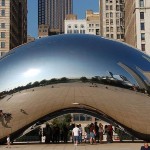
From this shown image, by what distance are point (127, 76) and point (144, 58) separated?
883 millimetres

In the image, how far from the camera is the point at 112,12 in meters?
124

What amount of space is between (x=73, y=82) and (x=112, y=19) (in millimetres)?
115627

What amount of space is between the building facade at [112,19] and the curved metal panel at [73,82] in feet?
368

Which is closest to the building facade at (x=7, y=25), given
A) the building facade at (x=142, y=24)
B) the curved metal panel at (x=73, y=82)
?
the building facade at (x=142, y=24)

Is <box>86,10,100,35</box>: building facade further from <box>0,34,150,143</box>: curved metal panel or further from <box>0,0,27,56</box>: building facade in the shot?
<box>0,34,150,143</box>: curved metal panel

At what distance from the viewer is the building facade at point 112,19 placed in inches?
4781

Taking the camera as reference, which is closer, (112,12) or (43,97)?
(43,97)

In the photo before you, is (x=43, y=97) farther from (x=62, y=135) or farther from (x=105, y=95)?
(x=62, y=135)

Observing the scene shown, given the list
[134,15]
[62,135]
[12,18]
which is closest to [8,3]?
[12,18]

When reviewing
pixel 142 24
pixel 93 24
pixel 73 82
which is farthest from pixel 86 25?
pixel 73 82

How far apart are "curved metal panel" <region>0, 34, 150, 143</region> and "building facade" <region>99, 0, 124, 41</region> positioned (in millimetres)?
112161

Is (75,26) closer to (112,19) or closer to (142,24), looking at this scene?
(112,19)

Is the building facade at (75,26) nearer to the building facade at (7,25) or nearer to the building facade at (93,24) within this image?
the building facade at (93,24)

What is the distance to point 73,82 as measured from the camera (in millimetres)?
8422
